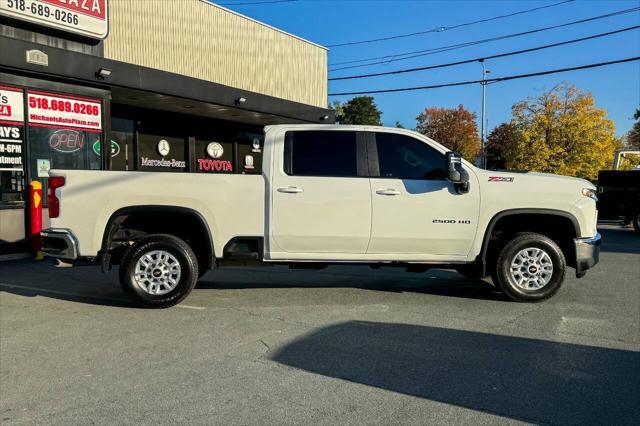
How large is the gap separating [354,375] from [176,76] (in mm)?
11477

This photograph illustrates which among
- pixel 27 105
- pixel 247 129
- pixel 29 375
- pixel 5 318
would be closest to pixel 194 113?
pixel 247 129

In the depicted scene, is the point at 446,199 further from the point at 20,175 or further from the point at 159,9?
the point at 159,9

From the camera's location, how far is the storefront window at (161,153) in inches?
615

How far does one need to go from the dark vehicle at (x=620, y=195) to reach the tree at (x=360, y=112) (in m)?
A: 62.0

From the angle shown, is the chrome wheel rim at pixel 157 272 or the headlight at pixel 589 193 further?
the headlight at pixel 589 193

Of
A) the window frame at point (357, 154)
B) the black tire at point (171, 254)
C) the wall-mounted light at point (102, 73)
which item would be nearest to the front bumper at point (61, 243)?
the black tire at point (171, 254)

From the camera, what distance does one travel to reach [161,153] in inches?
635

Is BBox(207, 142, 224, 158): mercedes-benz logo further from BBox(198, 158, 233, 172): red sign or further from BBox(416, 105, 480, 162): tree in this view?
BBox(416, 105, 480, 162): tree

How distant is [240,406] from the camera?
354 cm

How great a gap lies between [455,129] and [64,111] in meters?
61.9

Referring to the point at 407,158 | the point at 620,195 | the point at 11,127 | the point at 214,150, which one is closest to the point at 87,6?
the point at 11,127

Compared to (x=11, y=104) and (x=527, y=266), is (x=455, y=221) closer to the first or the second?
(x=527, y=266)

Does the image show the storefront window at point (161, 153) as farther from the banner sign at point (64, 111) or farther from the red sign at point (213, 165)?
the banner sign at point (64, 111)

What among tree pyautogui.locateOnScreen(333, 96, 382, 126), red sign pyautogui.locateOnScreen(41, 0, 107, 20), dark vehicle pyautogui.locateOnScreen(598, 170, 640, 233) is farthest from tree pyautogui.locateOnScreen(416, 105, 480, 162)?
red sign pyautogui.locateOnScreen(41, 0, 107, 20)
